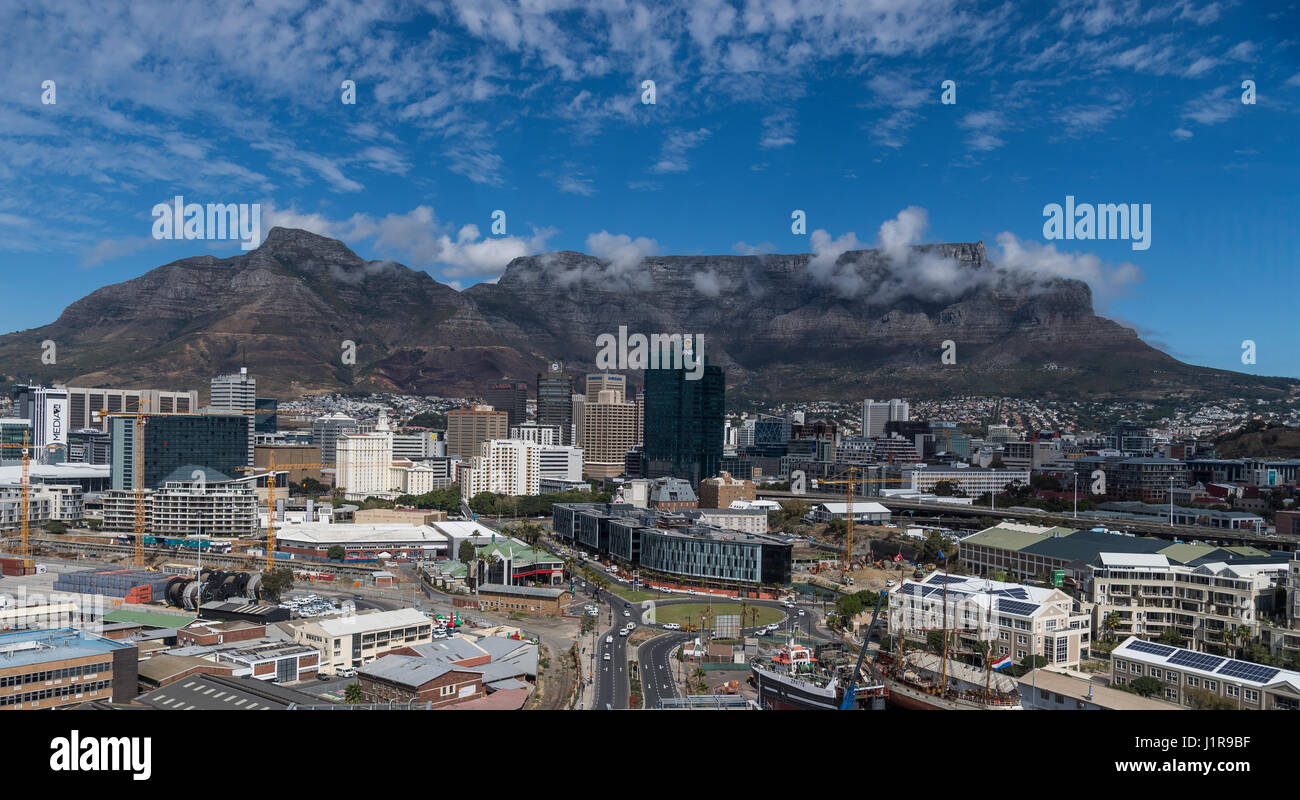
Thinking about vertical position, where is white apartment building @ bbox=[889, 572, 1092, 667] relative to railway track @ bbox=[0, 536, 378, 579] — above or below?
above

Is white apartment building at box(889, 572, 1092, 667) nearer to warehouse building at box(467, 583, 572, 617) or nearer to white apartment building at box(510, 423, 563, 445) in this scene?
warehouse building at box(467, 583, 572, 617)

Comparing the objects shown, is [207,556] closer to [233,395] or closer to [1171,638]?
[1171,638]

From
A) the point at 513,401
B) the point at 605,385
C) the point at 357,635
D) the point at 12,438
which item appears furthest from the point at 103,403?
the point at 357,635

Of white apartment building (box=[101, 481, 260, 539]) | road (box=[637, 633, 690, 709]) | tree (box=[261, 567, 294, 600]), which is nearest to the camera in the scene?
road (box=[637, 633, 690, 709])

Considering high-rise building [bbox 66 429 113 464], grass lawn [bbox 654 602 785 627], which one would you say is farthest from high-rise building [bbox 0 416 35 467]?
grass lawn [bbox 654 602 785 627]

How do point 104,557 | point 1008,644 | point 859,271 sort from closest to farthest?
1. point 1008,644
2. point 104,557
3. point 859,271
